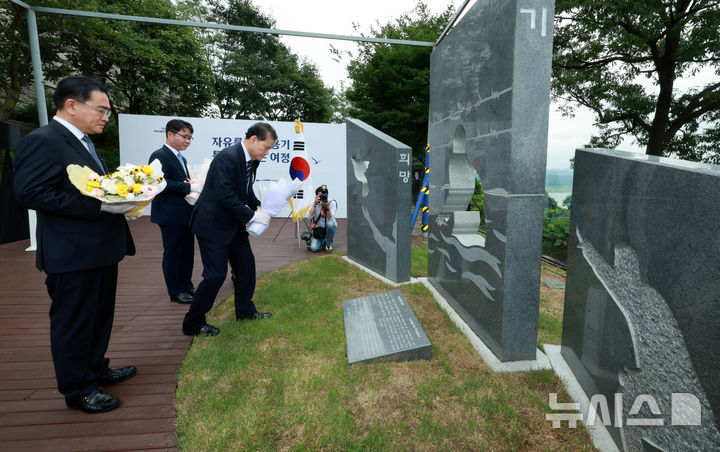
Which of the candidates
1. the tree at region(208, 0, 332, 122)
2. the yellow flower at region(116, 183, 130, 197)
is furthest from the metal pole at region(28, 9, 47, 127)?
the tree at region(208, 0, 332, 122)

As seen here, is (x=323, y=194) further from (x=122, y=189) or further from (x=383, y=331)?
(x=122, y=189)

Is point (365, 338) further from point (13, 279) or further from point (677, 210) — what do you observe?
point (13, 279)

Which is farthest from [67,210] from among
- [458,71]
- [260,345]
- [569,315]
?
[458,71]

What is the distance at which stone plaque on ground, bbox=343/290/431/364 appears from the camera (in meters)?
3.02

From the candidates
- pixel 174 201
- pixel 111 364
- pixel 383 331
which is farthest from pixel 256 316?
pixel 174 201

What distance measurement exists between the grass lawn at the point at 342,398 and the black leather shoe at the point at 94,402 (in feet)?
1.33

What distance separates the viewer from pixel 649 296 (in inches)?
70.5

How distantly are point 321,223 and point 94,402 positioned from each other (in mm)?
5279

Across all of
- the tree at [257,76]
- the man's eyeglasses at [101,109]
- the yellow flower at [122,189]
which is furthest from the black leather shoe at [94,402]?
the tree at [257,76]

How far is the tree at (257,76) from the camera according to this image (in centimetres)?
2289

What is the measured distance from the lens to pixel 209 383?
9.02 ft

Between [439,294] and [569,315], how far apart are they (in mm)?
2071

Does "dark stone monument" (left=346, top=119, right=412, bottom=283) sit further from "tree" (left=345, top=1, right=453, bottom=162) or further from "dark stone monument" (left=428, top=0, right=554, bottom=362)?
"tree" (left=345, top=1, right=453, bottom=162)

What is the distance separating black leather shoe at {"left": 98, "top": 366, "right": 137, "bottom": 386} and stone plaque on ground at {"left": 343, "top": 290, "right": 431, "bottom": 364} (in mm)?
1663
